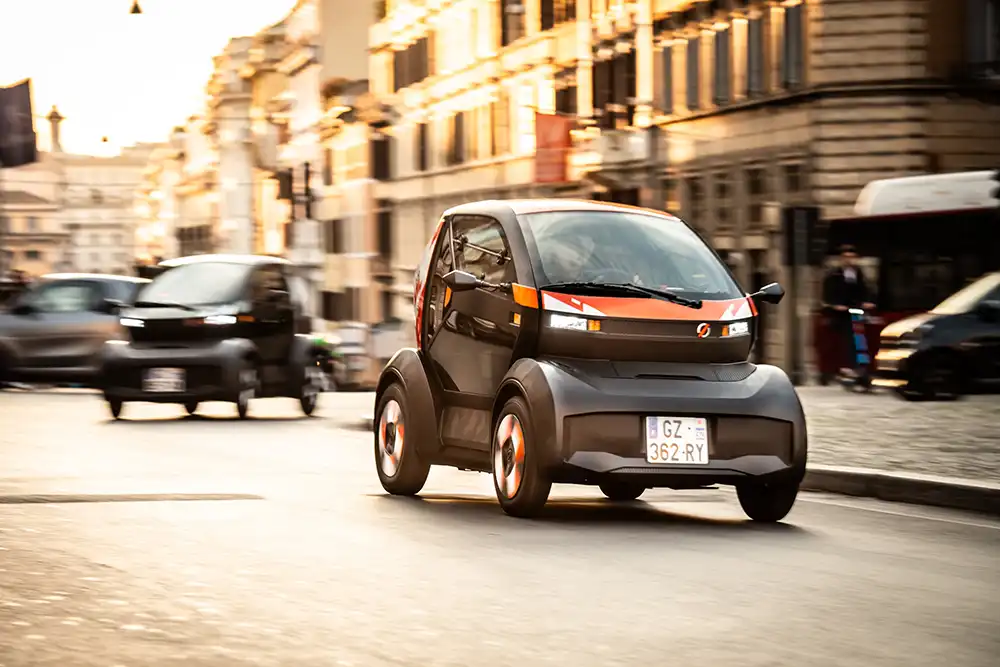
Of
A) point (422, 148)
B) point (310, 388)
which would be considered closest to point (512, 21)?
point (422, 148)

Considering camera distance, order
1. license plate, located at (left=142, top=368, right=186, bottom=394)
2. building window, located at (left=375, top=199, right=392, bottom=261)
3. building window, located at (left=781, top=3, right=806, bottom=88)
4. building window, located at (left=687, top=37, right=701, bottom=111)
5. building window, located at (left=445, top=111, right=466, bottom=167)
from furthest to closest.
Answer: building window, located at (left=445, top=111, right=466, bottom=167) < building window, located at (left=375, top=199, right=392, bottom=261) < building window, located at (left=687, top=37, right=701, bottom=111) < building window, located at (left=781, top=3, right=806, bottom=88) < license plate, located at (left=142, top=368, right=186, bottom=394)

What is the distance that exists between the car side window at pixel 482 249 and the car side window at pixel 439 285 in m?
0.08

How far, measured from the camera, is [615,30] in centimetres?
5334

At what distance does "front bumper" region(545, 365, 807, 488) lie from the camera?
1133cm

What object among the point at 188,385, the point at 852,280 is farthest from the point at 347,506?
the point at 852,280

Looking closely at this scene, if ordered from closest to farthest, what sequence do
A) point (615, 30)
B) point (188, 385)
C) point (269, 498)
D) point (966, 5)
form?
point (269, 498) → point (188, 385) → point (966, 5) → point (615, 30)

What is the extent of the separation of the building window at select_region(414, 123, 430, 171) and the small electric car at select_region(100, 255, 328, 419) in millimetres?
48113

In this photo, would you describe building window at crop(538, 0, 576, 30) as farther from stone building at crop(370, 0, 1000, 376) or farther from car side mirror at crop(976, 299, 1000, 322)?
car side mirror at crop(976, 299, 1000, 322)

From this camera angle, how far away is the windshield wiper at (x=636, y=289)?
11.9 meters

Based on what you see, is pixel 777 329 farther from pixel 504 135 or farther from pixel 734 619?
pixel 734 619

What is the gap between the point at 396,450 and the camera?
524 inches

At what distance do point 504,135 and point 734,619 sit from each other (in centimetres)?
5499

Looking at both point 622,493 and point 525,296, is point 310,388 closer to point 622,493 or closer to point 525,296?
point 622,493

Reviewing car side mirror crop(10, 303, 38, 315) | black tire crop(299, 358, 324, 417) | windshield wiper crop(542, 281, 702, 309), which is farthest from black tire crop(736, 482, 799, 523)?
car side mirror crop(10, 303, 38, 315)
